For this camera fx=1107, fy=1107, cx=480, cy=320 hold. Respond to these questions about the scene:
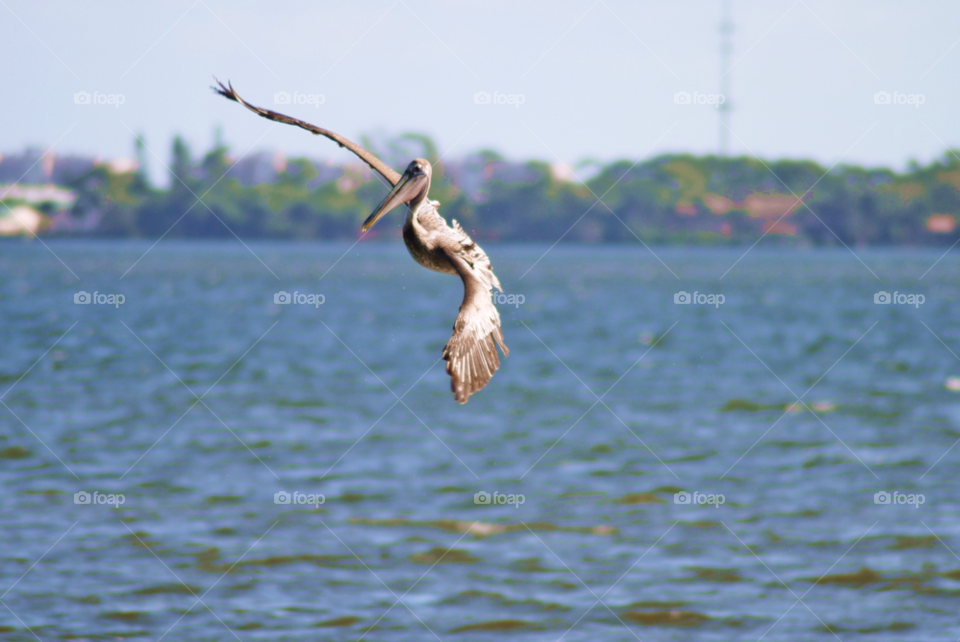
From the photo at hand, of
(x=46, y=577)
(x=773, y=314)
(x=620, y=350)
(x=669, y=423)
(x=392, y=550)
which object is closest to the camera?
(x=46, y=577)

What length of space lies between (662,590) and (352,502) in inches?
253

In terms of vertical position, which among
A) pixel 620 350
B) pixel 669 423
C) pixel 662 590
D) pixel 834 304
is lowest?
pixel 662 590

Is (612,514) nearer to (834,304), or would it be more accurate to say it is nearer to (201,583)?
(201,583)

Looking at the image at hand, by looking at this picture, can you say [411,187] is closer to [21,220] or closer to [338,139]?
[338,139]

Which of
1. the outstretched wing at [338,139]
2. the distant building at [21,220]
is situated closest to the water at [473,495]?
the outstretched wing at [338,139]

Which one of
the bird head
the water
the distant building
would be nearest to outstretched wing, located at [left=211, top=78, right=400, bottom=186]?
the bird head

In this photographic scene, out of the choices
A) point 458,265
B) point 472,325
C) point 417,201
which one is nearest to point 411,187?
point 417,201

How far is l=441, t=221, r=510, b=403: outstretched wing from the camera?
360 centimetres

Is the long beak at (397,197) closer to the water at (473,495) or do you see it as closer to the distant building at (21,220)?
the water at (473,495)

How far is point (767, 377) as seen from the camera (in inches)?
1499

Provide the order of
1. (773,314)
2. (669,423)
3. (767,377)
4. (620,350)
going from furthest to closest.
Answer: (773,314), (620,350), (767,377), (669,423)

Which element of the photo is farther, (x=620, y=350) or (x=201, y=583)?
(x=620, y=350)

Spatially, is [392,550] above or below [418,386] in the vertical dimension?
below

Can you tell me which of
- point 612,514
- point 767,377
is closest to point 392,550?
point 612,514
